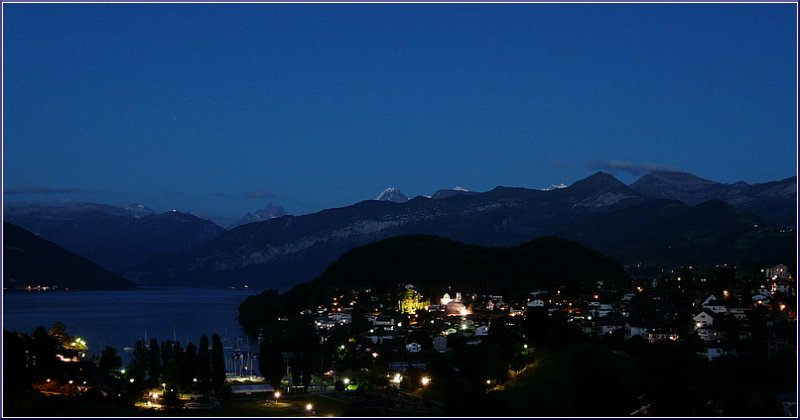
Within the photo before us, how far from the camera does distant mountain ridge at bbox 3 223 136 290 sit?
121625mm

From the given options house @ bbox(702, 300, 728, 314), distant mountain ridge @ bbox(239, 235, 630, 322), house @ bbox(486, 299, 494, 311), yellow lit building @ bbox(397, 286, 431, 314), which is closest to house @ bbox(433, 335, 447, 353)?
house @ bbox(702, 300, 728, 314)

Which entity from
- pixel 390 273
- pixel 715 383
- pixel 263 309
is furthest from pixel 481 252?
pixel 715 383

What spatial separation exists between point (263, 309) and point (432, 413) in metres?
39.0

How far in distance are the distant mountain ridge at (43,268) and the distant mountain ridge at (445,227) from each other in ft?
85.7

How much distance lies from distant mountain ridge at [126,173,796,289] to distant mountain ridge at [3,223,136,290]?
1028 inches

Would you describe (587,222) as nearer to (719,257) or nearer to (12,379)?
(719,257)

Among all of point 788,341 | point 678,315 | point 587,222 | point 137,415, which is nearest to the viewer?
point 137,415

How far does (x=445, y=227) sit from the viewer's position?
153 meters

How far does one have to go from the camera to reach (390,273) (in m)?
65.7

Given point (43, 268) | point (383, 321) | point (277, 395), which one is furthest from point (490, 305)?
point (43, 268)

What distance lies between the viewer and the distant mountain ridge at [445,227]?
379ft

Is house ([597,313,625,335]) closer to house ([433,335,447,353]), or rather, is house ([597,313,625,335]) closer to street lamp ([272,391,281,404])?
house ([433,335,447,353])

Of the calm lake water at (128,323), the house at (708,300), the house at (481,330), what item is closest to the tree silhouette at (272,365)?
the house at (481,330)

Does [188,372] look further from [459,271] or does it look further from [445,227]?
[445,227]
